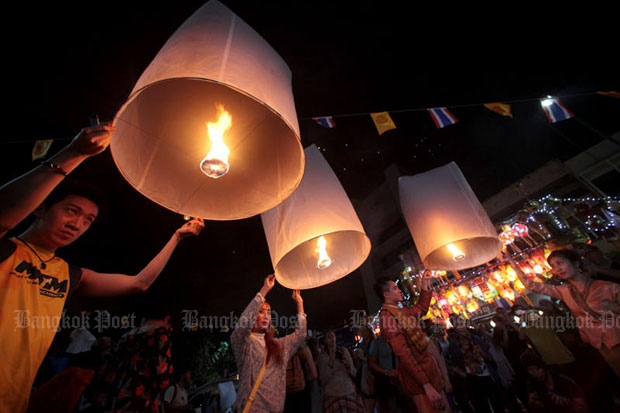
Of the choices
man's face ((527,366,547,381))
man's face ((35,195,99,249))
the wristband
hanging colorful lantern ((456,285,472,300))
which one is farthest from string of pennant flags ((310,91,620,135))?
hanging colorful lantern ((456,285,472,300))

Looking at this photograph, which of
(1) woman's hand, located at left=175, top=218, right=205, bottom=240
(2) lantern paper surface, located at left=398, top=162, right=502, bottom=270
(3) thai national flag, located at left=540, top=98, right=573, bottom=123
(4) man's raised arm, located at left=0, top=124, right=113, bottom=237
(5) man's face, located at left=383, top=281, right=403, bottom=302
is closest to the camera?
(4) man's raised arm, located at left=0, top=124, right=113, bottom=237

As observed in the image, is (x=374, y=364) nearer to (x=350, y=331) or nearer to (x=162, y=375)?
(x=162, y=375)

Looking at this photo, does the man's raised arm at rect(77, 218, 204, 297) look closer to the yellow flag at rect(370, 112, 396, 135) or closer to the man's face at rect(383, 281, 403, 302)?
the man's face at rect(383, 281, 403, 302)

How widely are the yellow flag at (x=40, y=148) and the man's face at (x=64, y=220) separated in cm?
325

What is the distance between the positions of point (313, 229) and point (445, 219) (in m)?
1.86

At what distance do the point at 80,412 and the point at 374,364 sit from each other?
4660 millimetres

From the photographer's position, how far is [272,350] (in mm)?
2861

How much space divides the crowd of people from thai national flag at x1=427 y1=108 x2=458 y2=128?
276 cm

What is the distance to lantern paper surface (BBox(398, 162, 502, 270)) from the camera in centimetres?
279

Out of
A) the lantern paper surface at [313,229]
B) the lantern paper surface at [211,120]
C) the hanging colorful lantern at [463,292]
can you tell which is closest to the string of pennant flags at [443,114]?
the lantern paper surface at [313,229]

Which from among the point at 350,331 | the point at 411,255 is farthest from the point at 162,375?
the point at 350,331

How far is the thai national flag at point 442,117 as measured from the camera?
4.66 m

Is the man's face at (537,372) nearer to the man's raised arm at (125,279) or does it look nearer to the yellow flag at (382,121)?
the yellow flag at (382,121)

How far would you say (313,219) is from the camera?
1963mm
